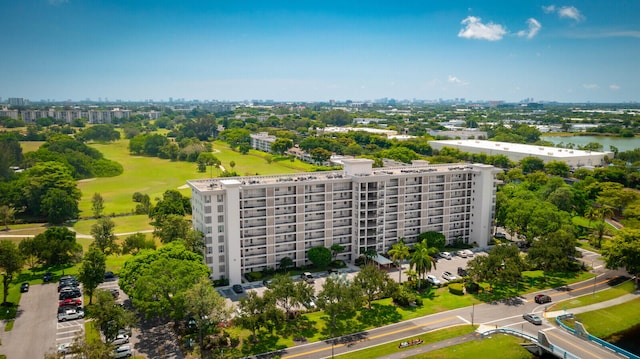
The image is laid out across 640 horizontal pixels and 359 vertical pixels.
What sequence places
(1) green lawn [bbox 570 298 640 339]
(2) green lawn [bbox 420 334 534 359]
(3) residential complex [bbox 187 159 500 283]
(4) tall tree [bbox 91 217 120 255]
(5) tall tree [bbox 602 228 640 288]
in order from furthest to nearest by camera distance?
1. (4) tall tree [bbox 91 217 120 255]
2. (3) residential complex [bbox 187 159 500 283]
3. (5) tall tree [bbox 602 228 640 288]
4. (1) green lawn [bbox 570 298 640 339]
5. (2) green lawn [bbox 420 334 534 359]

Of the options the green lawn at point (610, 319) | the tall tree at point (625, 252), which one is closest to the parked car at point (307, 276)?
the green lawn at point (610, 319)

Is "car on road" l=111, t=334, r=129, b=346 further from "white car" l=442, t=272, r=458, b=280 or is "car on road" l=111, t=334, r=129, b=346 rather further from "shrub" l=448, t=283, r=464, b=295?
"white car" l=442, t=272, r=458, b=280

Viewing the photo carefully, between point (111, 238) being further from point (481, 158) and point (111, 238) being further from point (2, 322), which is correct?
point (481, 158)

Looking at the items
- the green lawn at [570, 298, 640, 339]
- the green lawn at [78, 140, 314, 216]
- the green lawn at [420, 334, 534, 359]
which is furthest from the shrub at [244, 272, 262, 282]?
the green lawn at [78, 140, 314, 216]

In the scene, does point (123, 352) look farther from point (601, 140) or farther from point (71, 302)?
point (601, 140)

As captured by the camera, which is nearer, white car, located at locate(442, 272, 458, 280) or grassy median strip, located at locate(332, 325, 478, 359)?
grassy median strip, located at locate(332, 325, 478, 359)

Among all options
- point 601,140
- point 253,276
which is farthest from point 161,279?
point 601,140

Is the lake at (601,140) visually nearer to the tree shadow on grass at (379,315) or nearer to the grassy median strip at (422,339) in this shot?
the tree shadow on grass at (379,315)
